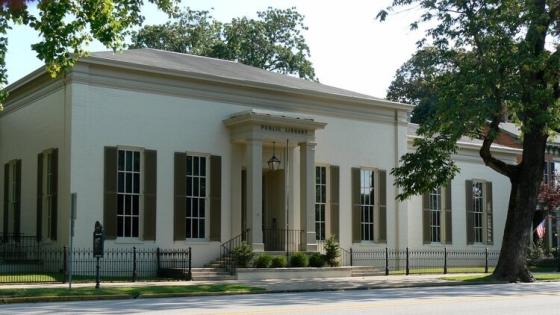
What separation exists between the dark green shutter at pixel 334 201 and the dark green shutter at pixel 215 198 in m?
5.28

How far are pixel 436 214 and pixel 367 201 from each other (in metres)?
5.45

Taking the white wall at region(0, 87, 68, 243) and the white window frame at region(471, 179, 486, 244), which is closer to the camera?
the white wall at region(0, 87, 68, 243)

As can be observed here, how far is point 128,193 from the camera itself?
2823 centimetres

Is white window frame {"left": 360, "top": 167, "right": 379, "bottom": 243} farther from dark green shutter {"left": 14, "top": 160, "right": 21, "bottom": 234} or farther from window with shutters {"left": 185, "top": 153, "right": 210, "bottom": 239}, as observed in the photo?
dark green shutter {"left": 14, "top": 160, "right": 21, "bottom": 234}

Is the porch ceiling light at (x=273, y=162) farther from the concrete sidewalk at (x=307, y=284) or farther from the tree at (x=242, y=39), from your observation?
the tree at (x=242, y=39)

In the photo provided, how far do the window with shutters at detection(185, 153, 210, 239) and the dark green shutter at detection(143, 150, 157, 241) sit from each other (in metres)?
1.43

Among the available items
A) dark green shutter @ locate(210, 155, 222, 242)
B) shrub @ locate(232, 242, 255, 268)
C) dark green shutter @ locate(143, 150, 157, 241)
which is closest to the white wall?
dark green shutter @ locate(143, 150, 157, 241)

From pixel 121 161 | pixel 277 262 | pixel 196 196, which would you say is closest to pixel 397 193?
pixel 277 262

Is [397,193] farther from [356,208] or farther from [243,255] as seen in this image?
[243,255]

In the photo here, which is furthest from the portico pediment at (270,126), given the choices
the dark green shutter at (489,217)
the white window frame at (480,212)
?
the dark green shutter at (489,217)

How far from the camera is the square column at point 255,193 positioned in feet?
97.1

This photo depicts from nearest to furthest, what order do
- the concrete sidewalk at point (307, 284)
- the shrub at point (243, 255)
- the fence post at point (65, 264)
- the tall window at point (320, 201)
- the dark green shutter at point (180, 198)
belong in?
1. the concrete sidewalk at point (307, 284)
2. the fence post at point (65, 264)
3. the shrub at point (243, 255)
4. the dark green shutter at point (180, 198)
5. the tall window at point (320, 201)

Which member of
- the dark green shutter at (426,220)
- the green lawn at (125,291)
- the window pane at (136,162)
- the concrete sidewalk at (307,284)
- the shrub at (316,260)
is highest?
the window pane at (136,162)

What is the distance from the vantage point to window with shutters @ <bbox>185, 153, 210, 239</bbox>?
29594 mm
